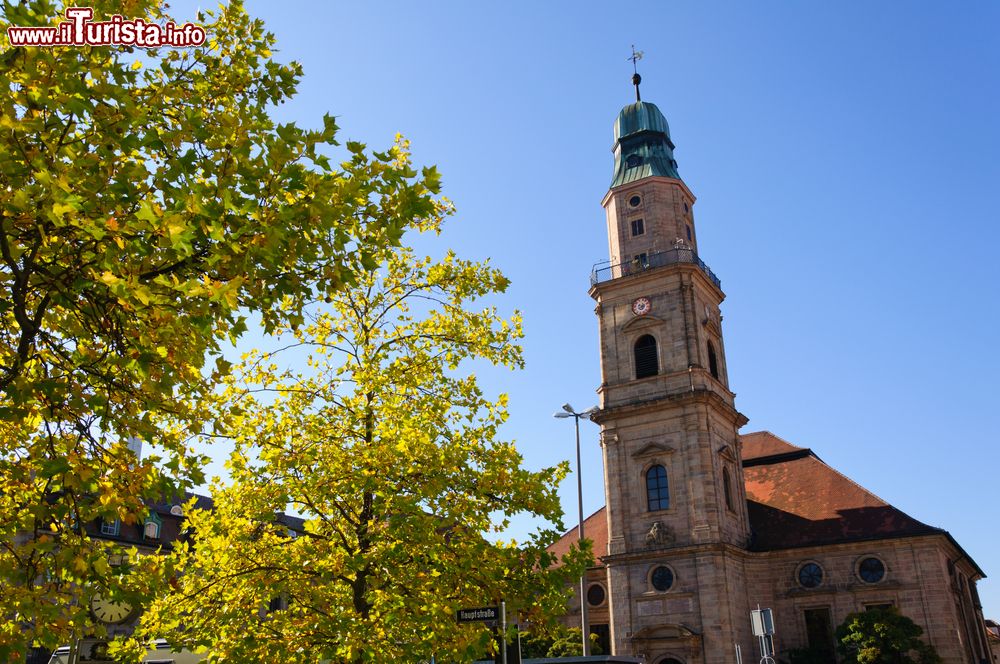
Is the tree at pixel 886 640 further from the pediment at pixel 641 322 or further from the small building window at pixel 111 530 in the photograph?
the small building window at pixel 111 530

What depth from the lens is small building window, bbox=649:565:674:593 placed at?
126ft

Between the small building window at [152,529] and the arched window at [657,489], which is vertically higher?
the arched window at [657,489]

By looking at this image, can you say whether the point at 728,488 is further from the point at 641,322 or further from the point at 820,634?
the point at 641,322

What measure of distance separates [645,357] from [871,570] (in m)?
15.2

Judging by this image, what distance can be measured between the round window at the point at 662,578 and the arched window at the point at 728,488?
5.08 meters

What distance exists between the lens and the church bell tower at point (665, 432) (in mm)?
37781

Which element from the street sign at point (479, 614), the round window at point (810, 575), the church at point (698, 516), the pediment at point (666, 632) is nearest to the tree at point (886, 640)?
the church at point (698, 516)

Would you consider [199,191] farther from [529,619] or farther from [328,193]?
[529,619]

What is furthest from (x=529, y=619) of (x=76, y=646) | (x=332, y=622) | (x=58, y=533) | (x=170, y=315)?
(x=170, y=315)

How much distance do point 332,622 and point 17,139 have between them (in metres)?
7.73

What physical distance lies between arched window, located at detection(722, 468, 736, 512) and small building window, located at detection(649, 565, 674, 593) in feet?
16.6

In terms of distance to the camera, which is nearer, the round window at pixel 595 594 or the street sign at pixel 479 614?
the street sign at pixel 479 614

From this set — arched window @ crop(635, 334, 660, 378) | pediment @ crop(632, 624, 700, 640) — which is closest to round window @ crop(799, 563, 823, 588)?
pediment @ crop(632, 624, 700, 640)

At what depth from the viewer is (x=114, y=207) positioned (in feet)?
21.8
